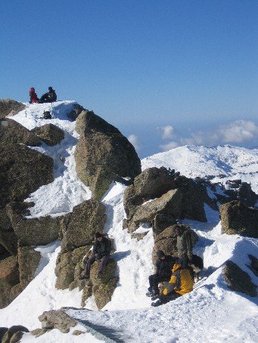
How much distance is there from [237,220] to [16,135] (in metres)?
21.4

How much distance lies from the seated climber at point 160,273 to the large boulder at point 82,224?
868cm

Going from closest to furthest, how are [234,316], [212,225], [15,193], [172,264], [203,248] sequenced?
[234,316], [172,264], [203,248], [212,225], [15,193]

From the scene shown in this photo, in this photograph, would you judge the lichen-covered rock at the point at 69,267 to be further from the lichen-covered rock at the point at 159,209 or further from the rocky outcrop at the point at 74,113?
the rocky outcrop at the point at 74,113

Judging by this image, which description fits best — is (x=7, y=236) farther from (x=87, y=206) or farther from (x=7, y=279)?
(x=87, y=206)

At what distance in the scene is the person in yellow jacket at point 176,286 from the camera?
21094 millimetres

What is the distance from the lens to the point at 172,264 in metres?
23.1

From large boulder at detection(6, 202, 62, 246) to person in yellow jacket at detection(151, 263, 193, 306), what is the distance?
13776 millimetres

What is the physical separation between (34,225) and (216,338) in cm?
2050

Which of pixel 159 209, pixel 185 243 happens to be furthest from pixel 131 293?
pixel 159 209

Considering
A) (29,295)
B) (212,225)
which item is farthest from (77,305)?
(212,225)

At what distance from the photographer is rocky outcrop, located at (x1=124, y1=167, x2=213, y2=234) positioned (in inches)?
1133

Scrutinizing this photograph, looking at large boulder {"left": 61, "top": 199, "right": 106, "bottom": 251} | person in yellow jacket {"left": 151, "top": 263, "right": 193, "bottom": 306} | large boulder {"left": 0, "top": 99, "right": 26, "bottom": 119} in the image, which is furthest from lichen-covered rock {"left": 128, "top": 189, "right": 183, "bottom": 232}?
large boulder {"left": 0, "top": 99, "right": 26, "bottom": 119}

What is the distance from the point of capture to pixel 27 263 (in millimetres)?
32406

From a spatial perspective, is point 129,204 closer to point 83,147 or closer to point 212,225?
point 212,225
